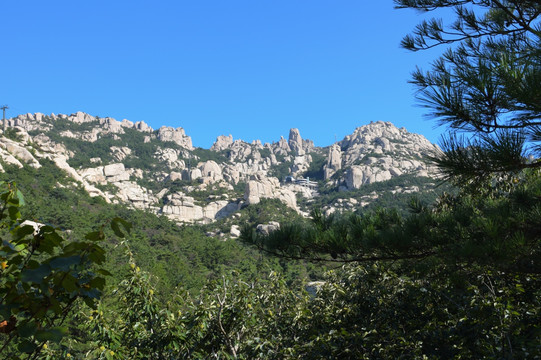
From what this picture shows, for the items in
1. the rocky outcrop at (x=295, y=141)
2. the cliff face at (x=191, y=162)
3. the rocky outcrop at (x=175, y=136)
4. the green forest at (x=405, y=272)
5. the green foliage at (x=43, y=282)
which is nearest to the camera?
the green foliage at (x=43, y=282)

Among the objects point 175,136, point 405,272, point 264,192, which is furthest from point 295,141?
point 405,272

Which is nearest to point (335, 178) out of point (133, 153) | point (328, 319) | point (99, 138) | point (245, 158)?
point (245, 158)

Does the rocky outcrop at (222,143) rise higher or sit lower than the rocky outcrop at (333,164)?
higher

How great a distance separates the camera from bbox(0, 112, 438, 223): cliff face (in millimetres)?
64250

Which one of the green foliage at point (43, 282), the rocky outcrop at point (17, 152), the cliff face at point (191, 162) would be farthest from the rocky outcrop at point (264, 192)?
the green foliage at point (43, 282)

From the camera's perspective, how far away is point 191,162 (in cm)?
9438

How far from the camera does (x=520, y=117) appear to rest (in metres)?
2.41

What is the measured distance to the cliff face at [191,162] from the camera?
64250 mm

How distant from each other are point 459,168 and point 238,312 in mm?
2724

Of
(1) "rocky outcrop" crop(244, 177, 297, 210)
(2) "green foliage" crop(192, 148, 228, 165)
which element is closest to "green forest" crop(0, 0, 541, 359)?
(1) "rocky outcrop" crop(244, 177, 297, 210)

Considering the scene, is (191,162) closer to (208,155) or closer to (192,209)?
(208,155)

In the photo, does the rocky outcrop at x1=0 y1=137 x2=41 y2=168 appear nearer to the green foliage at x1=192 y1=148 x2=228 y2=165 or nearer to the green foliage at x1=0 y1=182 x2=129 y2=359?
the green foliage at x1=192 y1=148 x2=228 y2=165

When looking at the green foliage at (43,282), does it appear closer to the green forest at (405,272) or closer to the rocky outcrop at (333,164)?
the green forest at (405,272)

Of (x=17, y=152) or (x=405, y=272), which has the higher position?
(x=17, y=152)
